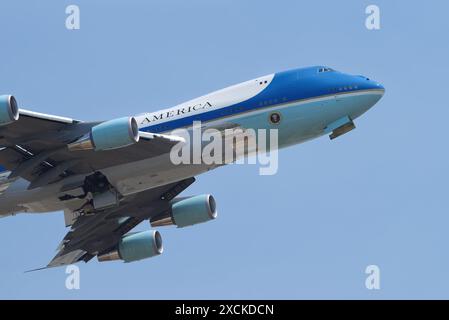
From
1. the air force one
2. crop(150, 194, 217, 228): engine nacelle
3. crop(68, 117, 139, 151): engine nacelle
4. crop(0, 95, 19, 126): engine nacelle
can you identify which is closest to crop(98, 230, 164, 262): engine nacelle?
crop(150, 194, 217, 228): engine nacelle

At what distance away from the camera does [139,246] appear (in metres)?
55.5

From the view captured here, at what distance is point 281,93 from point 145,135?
275 inches

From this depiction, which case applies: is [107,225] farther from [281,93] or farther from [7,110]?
[7,110]

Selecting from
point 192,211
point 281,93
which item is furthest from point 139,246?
point 281,93

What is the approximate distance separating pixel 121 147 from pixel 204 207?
8443 millimetres

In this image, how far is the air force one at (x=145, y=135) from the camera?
48.1 meters

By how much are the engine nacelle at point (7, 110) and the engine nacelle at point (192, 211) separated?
42.5ft

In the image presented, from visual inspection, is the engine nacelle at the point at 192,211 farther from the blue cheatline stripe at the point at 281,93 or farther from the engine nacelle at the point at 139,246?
the blue cheatline stripe at the point at 281,93

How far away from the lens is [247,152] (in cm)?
4994

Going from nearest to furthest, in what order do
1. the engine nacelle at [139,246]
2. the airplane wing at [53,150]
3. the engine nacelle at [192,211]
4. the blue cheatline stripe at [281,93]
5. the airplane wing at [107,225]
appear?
the airplane wing at [53,150], the blue cheatline stripe at [281,93], the engine nacelle at [192,211], the engine nacelle at [139,246], the airplane wing at [107,225]

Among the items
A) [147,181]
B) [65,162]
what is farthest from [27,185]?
[147,181]

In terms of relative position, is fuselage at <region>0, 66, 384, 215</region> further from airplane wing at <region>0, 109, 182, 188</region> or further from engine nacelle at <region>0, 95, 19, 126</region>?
engine nacelle at <region>0, 95, 19, 126</region>

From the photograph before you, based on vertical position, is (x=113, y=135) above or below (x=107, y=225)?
above

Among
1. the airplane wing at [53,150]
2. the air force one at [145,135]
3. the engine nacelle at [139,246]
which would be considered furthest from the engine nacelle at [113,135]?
the engine nacelle at [139,246]
